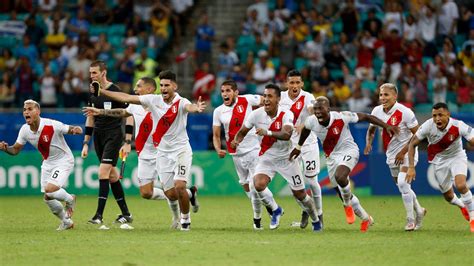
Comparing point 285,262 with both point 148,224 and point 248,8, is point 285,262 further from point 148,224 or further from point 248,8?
point 248,8

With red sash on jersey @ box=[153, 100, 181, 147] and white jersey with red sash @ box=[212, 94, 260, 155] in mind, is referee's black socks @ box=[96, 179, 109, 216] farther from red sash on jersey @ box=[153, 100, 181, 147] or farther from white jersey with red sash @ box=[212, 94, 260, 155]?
white jersey with red sash @ box=[212, 94, 260, 155]

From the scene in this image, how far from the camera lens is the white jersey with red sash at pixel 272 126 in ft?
51.5

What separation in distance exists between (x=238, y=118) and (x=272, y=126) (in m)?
1.76

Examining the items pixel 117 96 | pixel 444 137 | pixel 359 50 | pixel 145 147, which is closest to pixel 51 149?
pixel 145 147

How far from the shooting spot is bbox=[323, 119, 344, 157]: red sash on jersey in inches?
629

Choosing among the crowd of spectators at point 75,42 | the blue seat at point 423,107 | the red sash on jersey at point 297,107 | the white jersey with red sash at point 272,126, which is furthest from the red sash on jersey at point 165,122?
Result: the crowd of spectators at point 75,42

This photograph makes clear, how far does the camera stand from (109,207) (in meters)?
21.7

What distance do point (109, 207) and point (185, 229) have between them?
6.05 meters

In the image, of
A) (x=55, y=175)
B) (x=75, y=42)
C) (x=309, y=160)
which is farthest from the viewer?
(x=75, y=42)

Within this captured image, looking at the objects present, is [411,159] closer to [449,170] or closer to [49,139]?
[449,170]

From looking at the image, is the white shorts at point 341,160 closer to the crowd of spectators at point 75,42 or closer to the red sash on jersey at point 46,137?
the red sash on jersey at point 46,137

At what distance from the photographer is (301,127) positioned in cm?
1650

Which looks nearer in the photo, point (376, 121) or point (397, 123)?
point (376, 121)

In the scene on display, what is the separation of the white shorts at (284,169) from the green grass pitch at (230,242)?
74cm
